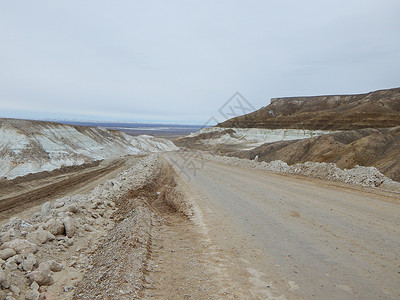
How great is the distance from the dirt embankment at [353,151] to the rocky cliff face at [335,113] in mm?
21997

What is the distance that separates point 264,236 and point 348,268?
2.18 m

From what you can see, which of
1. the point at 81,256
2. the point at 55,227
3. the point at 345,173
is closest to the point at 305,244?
the point at 81,256

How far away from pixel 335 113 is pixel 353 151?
37730mm

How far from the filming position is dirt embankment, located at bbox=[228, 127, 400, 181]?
55.2 feet

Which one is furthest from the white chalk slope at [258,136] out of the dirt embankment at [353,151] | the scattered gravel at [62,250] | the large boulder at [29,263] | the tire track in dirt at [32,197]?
the large boulder at [29,263]

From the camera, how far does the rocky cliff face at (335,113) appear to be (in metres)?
44.8

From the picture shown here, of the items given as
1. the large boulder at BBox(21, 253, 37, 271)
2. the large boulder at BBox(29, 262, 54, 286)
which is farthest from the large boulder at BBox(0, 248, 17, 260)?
the large boulder at BBox(29, 262, 54, 286)

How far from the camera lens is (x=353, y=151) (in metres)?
19.9

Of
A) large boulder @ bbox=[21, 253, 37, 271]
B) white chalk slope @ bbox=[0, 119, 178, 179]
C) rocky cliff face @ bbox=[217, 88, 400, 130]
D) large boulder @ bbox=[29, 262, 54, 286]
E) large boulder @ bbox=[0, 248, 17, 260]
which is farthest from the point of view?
rocky cliff face @ bbox=[217, 88, 400, 130]

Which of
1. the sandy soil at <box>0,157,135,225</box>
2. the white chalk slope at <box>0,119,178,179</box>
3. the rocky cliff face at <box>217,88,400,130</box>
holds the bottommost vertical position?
the sandy soil at <box>0,157,135,225</box>

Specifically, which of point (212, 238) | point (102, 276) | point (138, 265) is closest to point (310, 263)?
point (212, 238)

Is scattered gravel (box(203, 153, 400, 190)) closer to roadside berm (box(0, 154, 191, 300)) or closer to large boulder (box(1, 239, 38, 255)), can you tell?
roadside berm (box(0, 154, 191, 300))

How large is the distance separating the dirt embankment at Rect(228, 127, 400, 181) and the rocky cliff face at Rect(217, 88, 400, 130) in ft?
72.2

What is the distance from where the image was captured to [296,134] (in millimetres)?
53219
